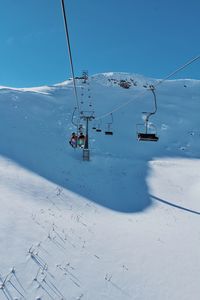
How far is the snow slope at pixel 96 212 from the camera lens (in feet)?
28.0

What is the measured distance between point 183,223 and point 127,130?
76.5ft

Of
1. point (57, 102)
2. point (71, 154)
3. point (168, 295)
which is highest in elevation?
point (57, 102)

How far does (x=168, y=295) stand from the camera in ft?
28.0

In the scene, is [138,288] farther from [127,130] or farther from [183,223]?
[127,130]

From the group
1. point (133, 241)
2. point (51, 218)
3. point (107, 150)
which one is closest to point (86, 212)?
point (51, 218)

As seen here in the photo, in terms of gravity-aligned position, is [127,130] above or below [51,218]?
above

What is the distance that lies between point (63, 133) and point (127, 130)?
817cm

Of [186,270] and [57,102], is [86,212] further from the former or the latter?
[57,102]

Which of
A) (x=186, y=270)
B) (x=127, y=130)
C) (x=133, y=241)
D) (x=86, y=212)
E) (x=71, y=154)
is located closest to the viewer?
(x=186, y=270)

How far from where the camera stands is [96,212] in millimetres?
15164

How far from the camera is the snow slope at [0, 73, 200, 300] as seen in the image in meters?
8.54

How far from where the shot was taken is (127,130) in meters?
37.7

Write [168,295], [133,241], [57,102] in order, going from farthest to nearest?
[57,102] → [133,241] → [168,295]

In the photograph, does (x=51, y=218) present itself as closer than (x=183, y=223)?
Yes
